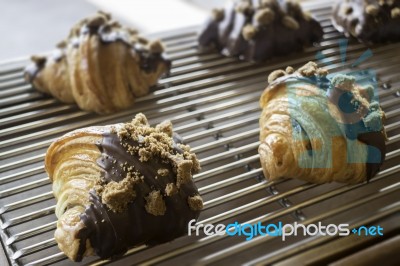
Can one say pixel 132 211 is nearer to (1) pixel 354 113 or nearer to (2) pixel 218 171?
(2) pixel 218 171

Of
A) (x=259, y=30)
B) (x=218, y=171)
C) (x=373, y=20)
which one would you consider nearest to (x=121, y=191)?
(x=218, y=171)

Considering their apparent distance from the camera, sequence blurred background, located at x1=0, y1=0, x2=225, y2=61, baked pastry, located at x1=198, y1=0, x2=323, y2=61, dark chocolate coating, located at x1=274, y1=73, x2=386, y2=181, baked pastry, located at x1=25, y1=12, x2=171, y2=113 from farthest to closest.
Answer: blurred background, located at x1=0, y1=0, x2=225, y2=61 < baked pastry, located at x1=198, y1=0, x2=323, y2=61 < baked pastry, located at x1=25, y1=12, x2=171, y2=113 < dark chocolate coating, located at x1=274, y1=73, x2=386, y2=181

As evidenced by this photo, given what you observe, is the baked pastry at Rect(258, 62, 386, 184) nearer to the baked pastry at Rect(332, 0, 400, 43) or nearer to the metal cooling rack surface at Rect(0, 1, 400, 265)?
the metal cooling rack surface at Rect(0, 1, 400, 265)

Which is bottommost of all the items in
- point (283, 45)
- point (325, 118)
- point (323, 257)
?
point (323, 257)

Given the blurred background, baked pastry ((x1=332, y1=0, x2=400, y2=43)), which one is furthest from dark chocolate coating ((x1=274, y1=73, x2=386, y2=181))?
the blurred background

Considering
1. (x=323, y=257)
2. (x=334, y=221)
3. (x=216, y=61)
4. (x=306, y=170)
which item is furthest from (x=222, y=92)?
(x=323, y=257)

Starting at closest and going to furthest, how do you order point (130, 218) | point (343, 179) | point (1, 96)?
point (130, 218) → point (343, 179) → point (1, 96)

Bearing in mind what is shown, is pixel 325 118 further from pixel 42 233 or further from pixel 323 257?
pixel 42 233

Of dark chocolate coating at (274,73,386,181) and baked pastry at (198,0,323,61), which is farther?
baked pastry at (198,0,323,61)

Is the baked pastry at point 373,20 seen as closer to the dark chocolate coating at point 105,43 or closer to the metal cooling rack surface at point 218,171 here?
the metal cooling rack surface at point 218,171
